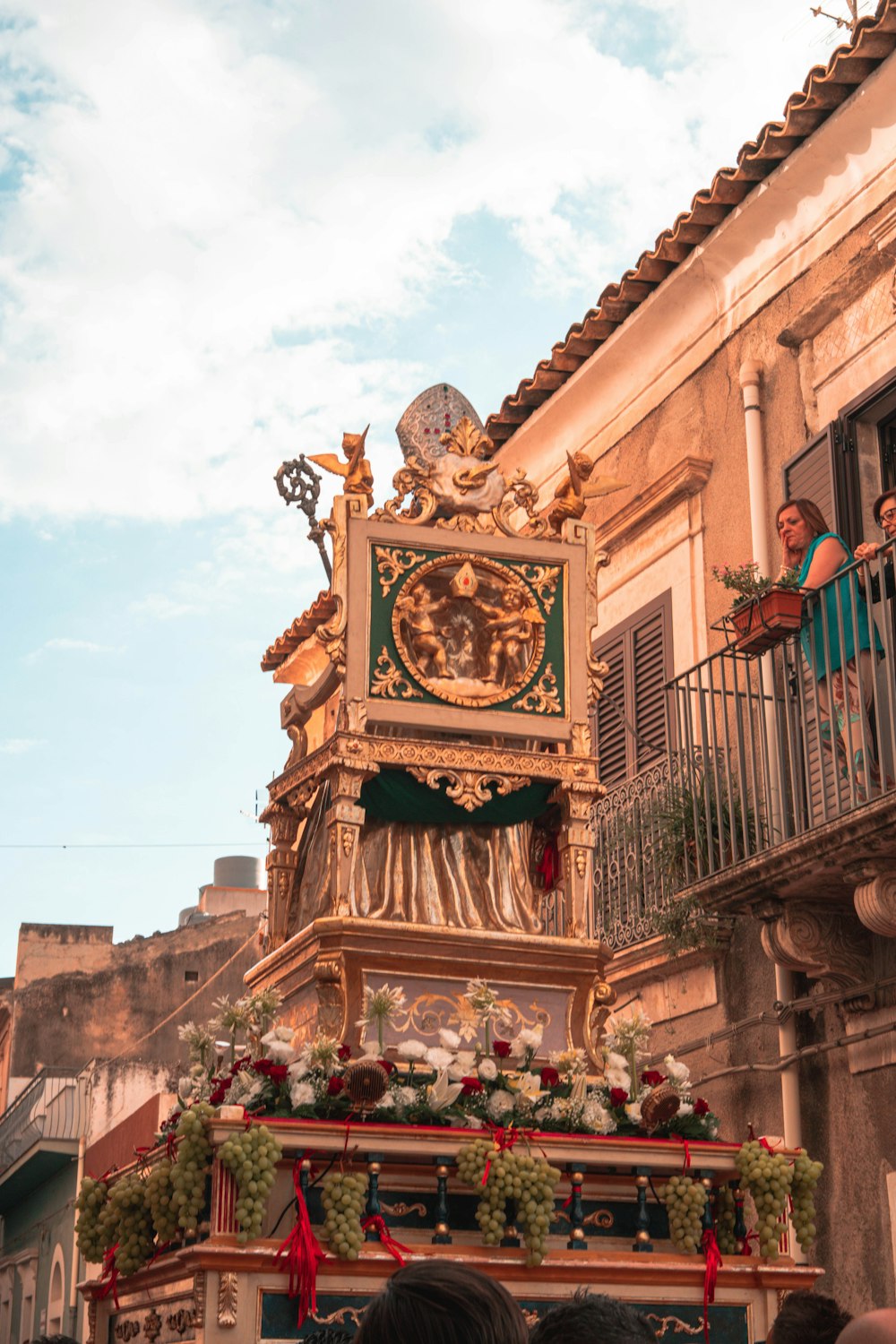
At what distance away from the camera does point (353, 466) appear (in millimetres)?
8617

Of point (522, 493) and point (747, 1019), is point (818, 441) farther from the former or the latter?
point (747, 1019)

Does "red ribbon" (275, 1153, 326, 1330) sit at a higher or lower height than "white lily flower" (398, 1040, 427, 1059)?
lower

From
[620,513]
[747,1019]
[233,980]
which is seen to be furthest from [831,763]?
[233,980]

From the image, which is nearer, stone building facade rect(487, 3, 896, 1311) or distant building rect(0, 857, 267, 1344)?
stone building facade rect(487, 3, 896, 1311)

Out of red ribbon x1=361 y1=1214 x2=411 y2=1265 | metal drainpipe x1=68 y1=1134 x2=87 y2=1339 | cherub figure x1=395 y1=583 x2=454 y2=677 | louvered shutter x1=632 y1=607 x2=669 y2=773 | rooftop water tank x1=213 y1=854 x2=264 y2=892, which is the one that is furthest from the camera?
rooftop water tank x1=213 y1=854 x2=264 y2=892

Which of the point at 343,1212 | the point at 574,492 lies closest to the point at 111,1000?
the point at 574,492

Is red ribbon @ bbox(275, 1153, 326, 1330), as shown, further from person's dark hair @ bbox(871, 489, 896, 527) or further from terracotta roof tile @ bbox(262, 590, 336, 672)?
terracotta roof tile @ bbox(262, 590, 336, 672)

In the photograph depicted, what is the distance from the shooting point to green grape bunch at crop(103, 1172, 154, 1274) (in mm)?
6984

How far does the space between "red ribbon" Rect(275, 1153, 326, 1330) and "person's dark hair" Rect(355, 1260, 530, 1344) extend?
3.93 m

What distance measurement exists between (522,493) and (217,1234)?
390cm

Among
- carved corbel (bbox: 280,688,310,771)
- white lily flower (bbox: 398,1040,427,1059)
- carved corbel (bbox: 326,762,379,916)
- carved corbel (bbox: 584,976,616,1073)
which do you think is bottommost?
white lily flower (bbox: 398,1040,427,1059)

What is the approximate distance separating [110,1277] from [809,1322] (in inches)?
163

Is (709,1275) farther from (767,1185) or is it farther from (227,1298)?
(227,1298)

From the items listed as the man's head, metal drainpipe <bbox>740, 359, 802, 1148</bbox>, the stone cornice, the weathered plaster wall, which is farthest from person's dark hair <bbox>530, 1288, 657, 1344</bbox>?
the weathered plaster wall
